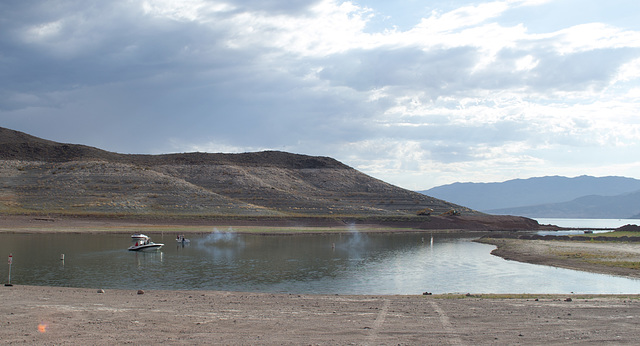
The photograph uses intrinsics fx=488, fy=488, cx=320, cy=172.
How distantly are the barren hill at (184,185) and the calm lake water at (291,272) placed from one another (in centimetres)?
5295

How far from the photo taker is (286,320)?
1694 centimetres

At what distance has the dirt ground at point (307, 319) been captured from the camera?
14.0 m

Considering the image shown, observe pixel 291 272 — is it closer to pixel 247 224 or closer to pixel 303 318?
pixel 303 318

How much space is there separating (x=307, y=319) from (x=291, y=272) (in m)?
18.6

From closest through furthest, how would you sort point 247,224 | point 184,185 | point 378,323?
point 378,323 → point 247,224 → point 184,185

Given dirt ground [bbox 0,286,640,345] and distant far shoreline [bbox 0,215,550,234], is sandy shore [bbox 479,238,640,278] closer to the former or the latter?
dirt ground [bbox 0,286,640,345]

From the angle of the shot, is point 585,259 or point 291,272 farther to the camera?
point 585,259

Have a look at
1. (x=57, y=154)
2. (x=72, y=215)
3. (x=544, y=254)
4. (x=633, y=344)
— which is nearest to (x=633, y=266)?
(x=544, y=254)

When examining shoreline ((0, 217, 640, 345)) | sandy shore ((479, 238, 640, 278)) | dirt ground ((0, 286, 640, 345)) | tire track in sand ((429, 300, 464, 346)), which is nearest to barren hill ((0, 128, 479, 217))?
sandy shore ((479, 238, 640, 278))

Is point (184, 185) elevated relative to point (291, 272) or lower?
elevated

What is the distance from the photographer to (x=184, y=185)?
123 meters

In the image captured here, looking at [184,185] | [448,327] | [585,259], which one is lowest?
[585,259]

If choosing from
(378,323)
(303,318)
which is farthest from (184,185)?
(378,323)

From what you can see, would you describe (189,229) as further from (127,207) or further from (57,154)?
(57,154)
